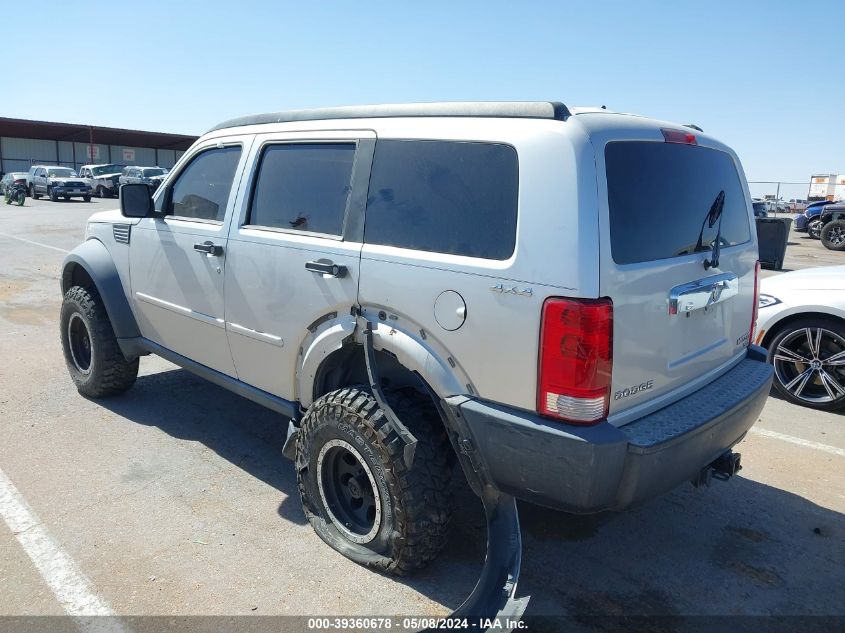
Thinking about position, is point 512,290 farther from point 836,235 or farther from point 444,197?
point 836,235

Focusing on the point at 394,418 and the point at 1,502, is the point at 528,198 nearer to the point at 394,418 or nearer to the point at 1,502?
the point at 394,418

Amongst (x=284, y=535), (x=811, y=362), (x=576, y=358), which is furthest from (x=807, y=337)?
(x=284, y=535)

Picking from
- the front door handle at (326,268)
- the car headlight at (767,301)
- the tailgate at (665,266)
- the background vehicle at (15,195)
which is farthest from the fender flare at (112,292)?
the background vehicle at (15,195)

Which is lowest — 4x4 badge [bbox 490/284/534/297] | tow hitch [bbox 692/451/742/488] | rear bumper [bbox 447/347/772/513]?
tow hitch [bbox 692/451/742/488]

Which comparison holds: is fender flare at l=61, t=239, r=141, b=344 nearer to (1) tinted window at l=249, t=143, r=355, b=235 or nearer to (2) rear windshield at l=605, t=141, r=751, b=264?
(1) tinted window at l=249, t=143, r=355, b=235

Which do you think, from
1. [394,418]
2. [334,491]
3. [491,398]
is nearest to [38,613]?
[334,491]

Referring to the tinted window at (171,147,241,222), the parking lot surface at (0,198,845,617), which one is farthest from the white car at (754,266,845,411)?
the tinted window at (171,147,241,222)

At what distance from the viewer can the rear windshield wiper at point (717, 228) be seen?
2.99 m

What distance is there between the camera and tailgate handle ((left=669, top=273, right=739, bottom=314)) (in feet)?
9.00

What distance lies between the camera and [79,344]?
533 centimetres

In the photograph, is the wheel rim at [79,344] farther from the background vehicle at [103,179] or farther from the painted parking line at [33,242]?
the background vehicle at [103,179]

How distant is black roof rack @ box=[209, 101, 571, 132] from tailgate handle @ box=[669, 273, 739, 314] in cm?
88

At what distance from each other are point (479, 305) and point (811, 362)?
407 cm

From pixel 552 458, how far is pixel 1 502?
→ 10.0 feet
